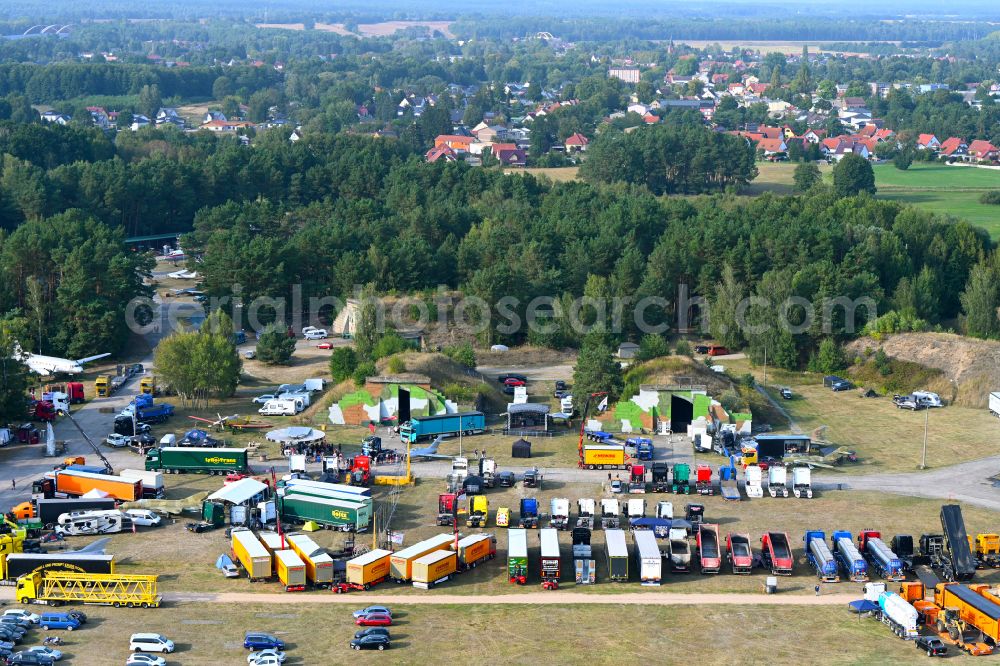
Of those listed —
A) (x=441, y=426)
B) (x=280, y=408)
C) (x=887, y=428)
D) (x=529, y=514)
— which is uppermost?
(x=529, y=514)

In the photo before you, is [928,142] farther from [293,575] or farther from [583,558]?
[293,575]

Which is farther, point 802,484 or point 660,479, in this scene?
point 660,479

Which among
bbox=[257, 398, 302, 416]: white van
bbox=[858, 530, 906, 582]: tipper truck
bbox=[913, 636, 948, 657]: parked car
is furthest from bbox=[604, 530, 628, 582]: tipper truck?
bbox=[257, 398, 302, 416]: white van

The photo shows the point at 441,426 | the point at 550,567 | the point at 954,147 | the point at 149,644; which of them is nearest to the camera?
the point at 149,644

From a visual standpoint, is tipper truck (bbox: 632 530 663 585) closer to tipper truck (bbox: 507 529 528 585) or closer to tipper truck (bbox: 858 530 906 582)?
tipper truck (bbox: 507 529 528 585)

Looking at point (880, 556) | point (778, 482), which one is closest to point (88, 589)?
point (880, 556)

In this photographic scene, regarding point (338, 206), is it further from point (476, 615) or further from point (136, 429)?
point (476, 615)

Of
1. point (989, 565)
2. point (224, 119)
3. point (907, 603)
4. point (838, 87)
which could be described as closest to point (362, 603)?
point (907, 603)

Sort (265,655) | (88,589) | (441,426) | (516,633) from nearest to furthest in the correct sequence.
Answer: (265,655), (516,633), (88,589), (441,426)
